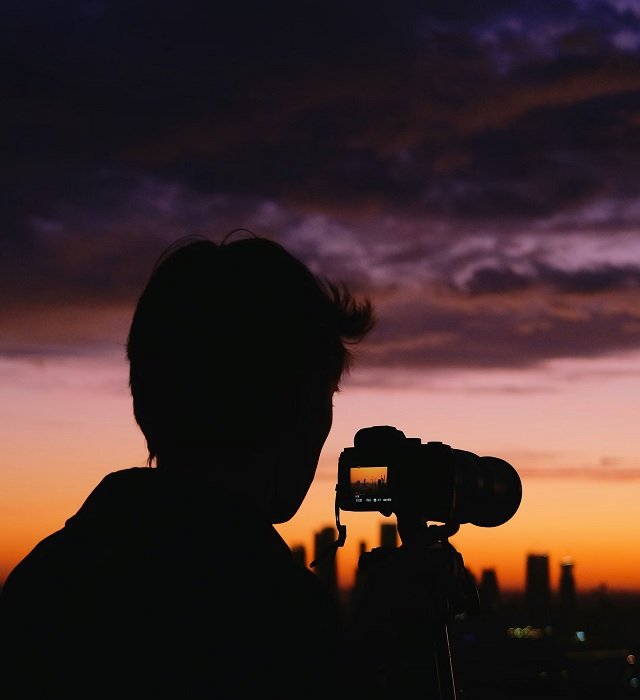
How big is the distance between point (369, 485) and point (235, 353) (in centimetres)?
154

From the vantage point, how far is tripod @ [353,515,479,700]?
9.20 ft

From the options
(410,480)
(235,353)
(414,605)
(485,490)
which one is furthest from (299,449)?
(485,490)

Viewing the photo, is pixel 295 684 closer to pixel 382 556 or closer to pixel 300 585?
pixel 300 585

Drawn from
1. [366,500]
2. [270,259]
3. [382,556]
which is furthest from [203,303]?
[366,500]

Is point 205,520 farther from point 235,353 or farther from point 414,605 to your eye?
point 414,605

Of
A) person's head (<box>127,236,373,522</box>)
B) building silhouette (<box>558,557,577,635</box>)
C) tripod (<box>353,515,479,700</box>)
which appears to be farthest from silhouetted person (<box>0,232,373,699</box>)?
building silhouette (<box>558,557,577,635</box>)

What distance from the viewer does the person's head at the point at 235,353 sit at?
6.79 ft

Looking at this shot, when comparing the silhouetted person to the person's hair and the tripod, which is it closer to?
the person's hair

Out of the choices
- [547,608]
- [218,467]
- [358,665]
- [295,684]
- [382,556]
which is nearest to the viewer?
[295,684]

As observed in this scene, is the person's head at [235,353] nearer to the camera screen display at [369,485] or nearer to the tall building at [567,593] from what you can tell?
the camera screen display at [369,485]

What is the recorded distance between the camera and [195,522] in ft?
5.83

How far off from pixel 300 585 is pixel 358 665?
73 cm

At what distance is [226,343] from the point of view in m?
2.08

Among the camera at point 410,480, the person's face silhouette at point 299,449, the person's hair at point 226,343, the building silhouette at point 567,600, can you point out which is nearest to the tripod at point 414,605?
the camera at point 410,480
